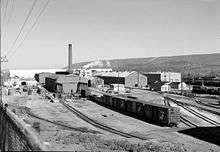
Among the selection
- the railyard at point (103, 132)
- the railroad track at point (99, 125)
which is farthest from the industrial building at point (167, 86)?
the railroad track at point (99, 125)

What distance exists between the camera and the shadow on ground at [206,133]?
93.4 feet

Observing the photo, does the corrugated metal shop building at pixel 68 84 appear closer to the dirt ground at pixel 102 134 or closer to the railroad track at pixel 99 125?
the dirt ground at pixel 102 134

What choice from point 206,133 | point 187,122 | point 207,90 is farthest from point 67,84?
point 206,133

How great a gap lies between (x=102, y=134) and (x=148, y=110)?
40.7 ft

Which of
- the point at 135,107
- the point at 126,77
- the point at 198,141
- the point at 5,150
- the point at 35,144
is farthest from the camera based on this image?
the point at 126,77

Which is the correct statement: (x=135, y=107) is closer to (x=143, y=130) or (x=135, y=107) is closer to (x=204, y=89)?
(x=143, y=130)

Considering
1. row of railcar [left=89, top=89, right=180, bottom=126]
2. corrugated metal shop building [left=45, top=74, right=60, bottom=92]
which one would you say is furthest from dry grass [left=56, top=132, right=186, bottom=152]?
corrugated metal shop building [left=45, top=74, right=60, bottom=92]

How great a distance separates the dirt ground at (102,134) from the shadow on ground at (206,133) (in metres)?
1.03

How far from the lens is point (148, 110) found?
1578 inches

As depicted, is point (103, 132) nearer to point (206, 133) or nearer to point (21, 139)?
point (206, 133)

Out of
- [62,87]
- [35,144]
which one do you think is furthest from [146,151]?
[62,87]

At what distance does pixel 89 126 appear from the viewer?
118 ft

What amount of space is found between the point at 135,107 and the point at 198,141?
56.9 ft

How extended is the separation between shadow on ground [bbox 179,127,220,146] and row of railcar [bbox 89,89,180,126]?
2676 millimetres
